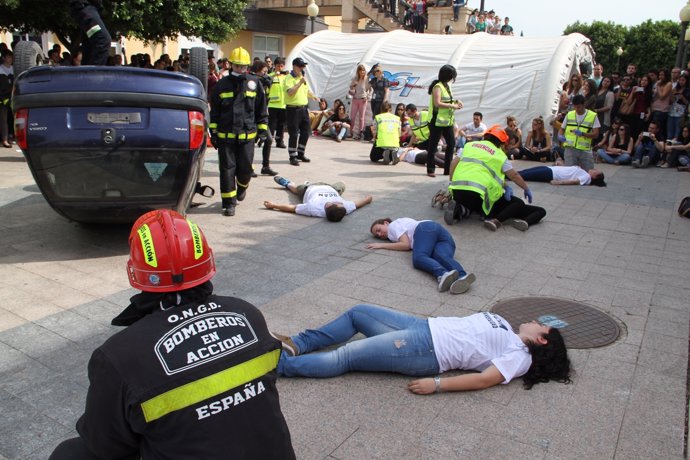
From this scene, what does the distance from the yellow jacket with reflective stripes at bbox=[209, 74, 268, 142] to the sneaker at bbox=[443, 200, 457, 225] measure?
2651 millimetres

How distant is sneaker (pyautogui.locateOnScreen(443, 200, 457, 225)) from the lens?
741 cm

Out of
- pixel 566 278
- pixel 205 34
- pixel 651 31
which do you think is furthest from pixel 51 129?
pixel 651 31

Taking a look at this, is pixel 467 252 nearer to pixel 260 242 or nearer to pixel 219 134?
pixel 260 242

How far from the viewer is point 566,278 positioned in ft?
18.4

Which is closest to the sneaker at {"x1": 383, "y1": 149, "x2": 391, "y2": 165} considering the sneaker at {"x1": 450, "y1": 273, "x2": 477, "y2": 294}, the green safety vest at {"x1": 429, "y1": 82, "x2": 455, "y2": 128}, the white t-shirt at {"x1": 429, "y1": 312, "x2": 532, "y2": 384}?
the green safety vest at {"x1": 429, "y1": 82, "x2": 455, "y2": 128}

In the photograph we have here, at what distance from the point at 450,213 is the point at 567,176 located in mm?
4087

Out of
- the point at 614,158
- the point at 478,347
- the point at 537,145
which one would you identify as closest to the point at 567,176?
the point at 537,145

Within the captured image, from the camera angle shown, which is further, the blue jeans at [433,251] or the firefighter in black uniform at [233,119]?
the firefighter in black uniform at [233,119]

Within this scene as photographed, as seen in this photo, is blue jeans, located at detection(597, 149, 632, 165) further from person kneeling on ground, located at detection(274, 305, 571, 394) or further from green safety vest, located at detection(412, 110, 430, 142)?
person kneeling on ground, located at detection(274, 305, 571, 394)

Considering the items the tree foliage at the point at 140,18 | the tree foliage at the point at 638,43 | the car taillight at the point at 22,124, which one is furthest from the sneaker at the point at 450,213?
the tree foliage at the point at 638,43

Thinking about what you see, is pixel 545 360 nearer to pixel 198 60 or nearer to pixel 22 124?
pixel 22 124

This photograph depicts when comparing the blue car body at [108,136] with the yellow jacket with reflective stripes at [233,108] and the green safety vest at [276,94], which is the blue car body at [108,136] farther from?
the green safety vest at [276,94]

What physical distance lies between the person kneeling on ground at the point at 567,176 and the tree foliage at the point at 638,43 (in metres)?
38.3

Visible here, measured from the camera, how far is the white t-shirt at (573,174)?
34.1 feet
